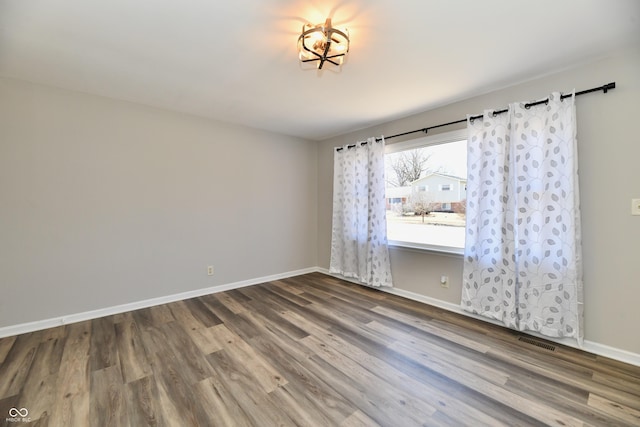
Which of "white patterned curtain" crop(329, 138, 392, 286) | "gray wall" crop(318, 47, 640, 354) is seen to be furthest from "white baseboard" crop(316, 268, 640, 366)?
"white patterned curtain" crop(329, 138, 392, 286)

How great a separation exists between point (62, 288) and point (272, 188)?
8.86 ft

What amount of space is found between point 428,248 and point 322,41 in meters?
2.56

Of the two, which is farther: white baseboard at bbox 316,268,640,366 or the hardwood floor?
white baseboard at bbox 316,268,640,366

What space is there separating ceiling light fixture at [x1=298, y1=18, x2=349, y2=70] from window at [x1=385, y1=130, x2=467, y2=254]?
1872 mm

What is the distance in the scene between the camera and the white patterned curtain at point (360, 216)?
367 cm

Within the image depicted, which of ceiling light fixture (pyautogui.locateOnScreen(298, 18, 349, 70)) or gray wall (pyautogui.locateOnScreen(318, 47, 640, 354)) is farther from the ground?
ceiling light fixture (pyautogui.locateOnScreen(298, 18, 349, 70))

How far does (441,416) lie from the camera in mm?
1496

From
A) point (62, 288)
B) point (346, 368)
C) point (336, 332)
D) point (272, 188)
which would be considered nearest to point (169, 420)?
point (346, 368)

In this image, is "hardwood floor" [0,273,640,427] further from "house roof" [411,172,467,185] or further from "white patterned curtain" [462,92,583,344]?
"house roof" [411,172,467,185]

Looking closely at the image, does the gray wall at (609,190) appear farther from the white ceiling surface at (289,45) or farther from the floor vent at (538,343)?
the floor vent at (538,343)

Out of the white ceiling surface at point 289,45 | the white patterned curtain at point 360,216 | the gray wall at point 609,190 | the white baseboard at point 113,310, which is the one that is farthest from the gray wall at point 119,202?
the gray wall at point 609,190

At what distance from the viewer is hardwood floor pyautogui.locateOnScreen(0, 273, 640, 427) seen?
4.94 ft
